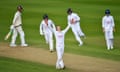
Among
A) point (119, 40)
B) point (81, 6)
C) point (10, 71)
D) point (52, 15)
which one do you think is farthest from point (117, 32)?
point (10, 71)

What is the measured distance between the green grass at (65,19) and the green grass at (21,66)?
3.19 meters

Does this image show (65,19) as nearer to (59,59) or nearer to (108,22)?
(108,22)

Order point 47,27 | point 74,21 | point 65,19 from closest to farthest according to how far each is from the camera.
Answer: point 47,27 → point 74,21 → point 65,19

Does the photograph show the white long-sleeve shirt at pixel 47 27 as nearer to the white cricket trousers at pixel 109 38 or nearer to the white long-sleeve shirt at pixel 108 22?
the white long-sleeve shirt at pixel 108 22

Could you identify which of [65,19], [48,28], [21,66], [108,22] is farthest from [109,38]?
[65,19]

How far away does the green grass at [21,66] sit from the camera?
18172 millimetres

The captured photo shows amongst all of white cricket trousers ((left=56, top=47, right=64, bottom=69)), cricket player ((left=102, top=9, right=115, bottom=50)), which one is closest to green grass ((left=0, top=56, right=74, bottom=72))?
white cricket trousers ((left=56, top=47, right=64, bottom=69))

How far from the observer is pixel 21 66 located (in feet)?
62.0

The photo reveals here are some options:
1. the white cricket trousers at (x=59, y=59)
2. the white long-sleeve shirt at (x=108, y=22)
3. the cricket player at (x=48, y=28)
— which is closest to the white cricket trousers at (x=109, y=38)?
the white long-sleeve shirt at (x=108, y=22)

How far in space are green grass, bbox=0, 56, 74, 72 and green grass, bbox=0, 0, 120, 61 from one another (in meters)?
3.19

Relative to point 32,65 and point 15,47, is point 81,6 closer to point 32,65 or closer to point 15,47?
point 15,47

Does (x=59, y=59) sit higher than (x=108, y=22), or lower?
lower

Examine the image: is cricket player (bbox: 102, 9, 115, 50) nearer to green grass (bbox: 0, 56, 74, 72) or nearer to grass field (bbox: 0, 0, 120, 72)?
grass field (bbox: 0, 0, 120, 72)

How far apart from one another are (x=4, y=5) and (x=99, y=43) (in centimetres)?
1685
